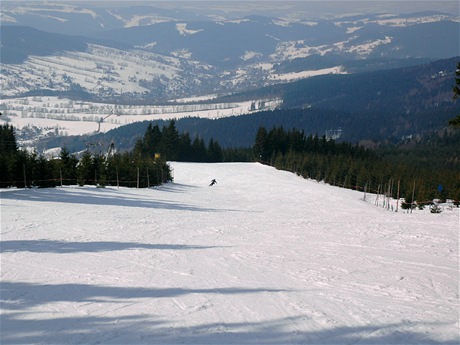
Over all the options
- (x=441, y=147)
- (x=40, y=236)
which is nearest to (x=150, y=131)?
(x=40, y=236)

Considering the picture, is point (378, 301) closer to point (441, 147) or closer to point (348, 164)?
point (348, 164)

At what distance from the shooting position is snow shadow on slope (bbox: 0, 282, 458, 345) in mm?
8328

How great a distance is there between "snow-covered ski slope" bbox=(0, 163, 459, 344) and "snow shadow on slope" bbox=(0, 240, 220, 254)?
0.17ft

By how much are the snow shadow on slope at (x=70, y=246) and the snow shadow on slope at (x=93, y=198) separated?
12.6 m

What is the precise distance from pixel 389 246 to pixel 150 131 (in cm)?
8565

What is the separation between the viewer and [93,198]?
106 ft

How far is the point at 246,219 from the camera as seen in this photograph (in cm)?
2645

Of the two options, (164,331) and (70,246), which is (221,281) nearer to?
(164,331)

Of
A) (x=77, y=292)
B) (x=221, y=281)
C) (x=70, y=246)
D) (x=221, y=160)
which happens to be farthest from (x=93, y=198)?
(x=221, y=160)

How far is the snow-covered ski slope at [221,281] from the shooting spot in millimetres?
8906

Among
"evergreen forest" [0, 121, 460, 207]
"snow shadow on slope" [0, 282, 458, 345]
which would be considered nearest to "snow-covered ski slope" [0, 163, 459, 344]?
"snow shadow on slope" [0, 282, 458, 345]

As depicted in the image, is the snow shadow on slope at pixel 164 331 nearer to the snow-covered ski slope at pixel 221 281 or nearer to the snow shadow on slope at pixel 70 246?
the snow-covered ski slope at pixel 221 281

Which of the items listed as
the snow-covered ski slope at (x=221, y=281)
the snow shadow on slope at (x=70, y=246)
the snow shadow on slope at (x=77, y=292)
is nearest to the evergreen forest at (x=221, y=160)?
the snow-covered ski slope at (x=221, y=281)

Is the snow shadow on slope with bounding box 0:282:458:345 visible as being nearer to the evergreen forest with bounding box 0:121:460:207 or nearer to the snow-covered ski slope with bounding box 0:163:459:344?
the snow-covered ski slope with bounding box 0:163:459:344
